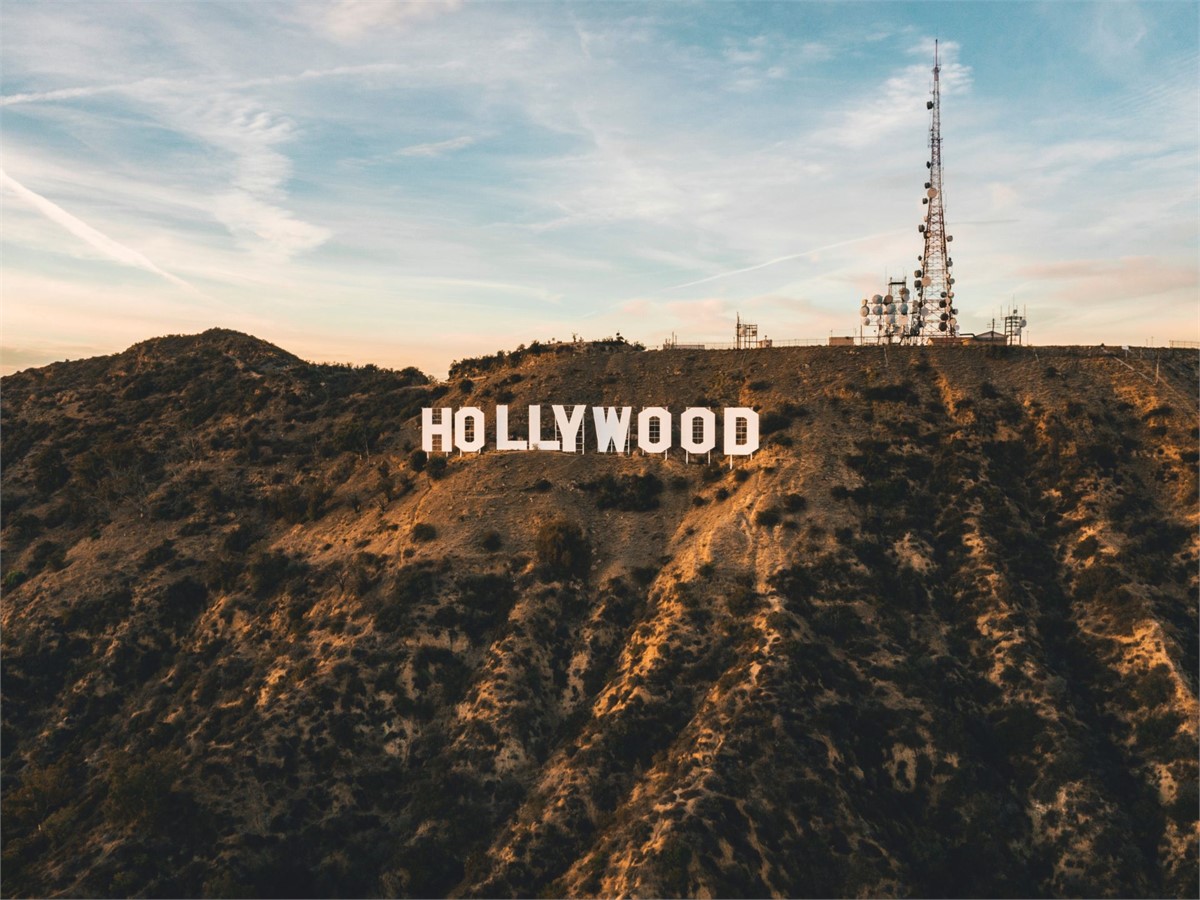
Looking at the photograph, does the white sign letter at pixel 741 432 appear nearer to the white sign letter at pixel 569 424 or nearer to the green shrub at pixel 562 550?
the white sign letter at pixel 569 424

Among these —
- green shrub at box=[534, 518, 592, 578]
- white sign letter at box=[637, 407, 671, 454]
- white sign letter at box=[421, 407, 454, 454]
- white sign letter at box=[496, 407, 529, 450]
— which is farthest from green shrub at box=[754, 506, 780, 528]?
white sign letter at box=[421, 407, 454, 454]

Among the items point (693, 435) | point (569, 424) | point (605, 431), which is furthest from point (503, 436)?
point (693, 435)

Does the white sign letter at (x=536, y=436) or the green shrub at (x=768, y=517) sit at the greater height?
the white sign letter at (x=536, y=436)

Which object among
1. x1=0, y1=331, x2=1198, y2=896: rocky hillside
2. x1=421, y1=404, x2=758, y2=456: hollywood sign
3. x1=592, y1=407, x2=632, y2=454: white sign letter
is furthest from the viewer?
x1=592, y1=407, x2=632, y2=454: white sign letter

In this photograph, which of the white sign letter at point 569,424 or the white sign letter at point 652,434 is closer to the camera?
the white sign letter at point 652,434

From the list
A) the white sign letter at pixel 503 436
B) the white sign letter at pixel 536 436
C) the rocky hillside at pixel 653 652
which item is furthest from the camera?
the white sign letter at pixel 503 436

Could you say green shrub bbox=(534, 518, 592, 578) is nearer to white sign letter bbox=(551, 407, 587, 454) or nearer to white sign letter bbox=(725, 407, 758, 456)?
white sign letter bbox=(551, 407, 587, 454)

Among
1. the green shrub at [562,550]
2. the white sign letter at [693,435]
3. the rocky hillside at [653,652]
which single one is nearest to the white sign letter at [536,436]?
the rocky hillside at [653,652]

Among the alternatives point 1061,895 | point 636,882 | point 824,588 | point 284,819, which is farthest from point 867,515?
point 284,819
